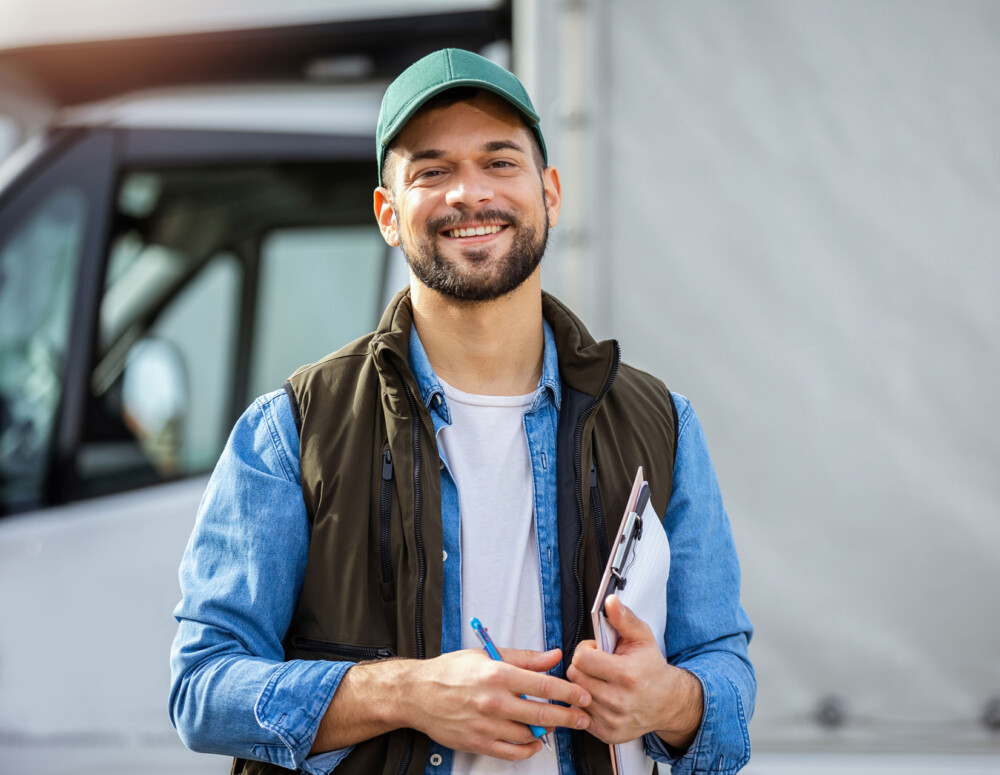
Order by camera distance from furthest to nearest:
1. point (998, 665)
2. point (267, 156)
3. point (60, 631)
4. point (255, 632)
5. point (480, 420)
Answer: point (267, 156)
point (60, 631)
point (998, 665)
point (480, 420)
point (255, 632)

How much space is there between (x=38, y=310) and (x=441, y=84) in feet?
6.30

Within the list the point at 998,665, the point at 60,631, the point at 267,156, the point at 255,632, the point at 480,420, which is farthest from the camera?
the point at 267,156

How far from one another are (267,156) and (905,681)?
84.4 inches

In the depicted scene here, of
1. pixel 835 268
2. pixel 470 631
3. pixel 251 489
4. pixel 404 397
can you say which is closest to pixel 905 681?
pixel 835 268

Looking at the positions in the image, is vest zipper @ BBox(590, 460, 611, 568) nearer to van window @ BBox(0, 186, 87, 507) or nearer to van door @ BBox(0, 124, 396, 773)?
van door @ BBox(0, 124, 396, 773)

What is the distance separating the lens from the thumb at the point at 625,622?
3.84 feet

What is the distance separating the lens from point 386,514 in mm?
1294

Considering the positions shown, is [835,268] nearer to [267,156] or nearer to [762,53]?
[762,53]

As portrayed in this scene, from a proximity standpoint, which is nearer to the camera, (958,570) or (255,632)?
(255,632)

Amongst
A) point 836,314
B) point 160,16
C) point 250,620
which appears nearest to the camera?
point 250,620

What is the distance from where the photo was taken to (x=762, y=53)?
2051mm

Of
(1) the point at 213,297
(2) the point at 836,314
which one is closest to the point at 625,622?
(2) the point at 836,314

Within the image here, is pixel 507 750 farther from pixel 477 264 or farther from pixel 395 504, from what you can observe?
pixel 477 264

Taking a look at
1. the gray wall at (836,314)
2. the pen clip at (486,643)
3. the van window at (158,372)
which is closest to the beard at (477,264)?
the pen clip at (486,643)
